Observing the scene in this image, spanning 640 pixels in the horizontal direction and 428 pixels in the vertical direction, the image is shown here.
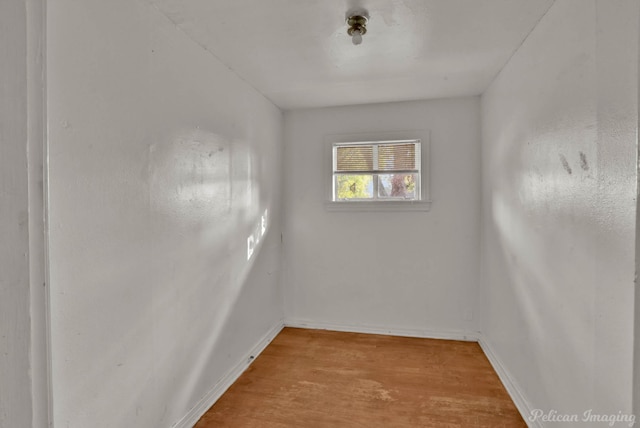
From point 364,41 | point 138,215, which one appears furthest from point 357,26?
point 138,215

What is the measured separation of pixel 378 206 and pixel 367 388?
1.68 metres

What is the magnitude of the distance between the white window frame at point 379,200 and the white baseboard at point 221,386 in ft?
4.86

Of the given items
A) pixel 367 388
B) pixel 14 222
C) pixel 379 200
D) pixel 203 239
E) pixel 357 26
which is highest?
pixel 357 26

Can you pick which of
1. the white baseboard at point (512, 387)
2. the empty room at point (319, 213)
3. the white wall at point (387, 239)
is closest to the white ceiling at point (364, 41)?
the empty room at point (319, 213)

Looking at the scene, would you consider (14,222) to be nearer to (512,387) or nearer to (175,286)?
(175,286)

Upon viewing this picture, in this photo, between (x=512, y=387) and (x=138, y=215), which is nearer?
(x=138, y=215)

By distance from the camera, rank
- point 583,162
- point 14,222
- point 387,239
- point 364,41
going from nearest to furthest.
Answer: point 14,222, point 583,162, point 364,41, point 387,239

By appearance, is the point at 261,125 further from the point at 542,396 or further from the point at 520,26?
the point at 542,396

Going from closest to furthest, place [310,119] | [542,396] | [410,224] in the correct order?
[542,396] → [410,224] → [310,119]

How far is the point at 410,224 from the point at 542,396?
1.78 meters

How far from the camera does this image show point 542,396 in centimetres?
180

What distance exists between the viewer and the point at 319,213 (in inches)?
138

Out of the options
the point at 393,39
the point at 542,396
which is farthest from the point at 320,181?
the point at 542,396

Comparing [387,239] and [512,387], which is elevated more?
[387,239]
